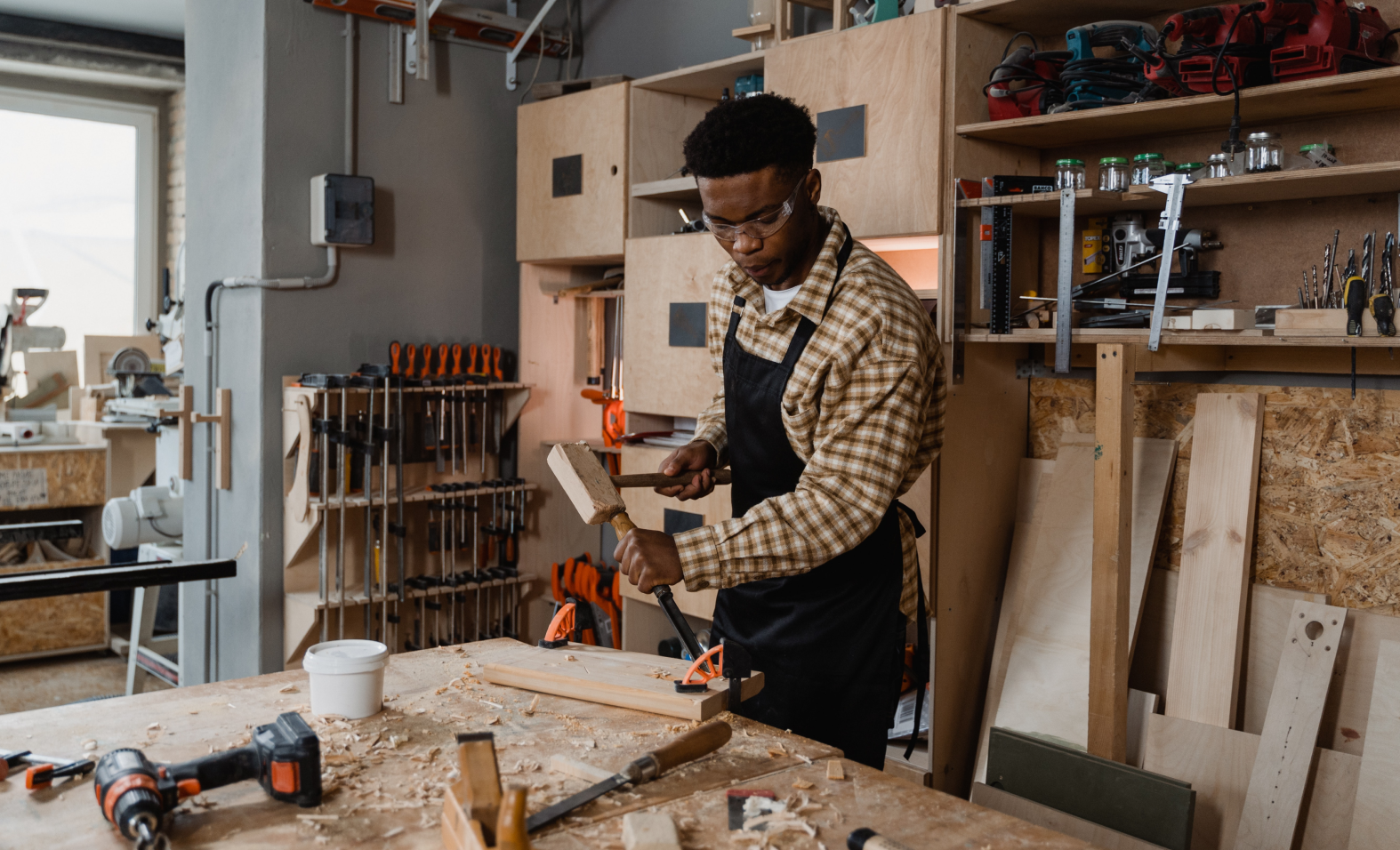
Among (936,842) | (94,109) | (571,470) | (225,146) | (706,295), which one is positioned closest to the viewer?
(936,842)

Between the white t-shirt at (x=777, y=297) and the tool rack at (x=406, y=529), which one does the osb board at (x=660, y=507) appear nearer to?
the tool rack at (x=406, y=529)

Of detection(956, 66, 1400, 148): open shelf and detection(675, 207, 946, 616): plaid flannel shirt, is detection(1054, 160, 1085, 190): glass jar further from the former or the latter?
detection(675, 207, 946, 616): plaid flannel shirt

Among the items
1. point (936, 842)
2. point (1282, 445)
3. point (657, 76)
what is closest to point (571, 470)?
point (936, 842)

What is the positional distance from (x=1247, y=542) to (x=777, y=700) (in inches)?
48.9

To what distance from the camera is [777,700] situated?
6.29 ft

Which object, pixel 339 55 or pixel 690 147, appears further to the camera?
pixel 339 55

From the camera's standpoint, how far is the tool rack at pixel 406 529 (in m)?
3.39

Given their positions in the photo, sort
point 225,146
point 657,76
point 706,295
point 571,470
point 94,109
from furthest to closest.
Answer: point 94,109, point 225,146, point 657,76, point 706,295, point 571,470

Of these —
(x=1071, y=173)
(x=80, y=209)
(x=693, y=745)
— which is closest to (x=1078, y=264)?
(x=1071, y=173)

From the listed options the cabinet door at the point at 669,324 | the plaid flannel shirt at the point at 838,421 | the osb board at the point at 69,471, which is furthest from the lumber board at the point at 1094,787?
the osb board at the point at 69,471

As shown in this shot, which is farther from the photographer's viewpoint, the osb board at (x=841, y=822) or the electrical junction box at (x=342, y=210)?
the electrical junction box at (x=342, y=210)

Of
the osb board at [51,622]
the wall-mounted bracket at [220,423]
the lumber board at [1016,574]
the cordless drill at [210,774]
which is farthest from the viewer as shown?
the osb board at [51,622]

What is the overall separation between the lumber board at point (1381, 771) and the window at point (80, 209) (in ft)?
21.7

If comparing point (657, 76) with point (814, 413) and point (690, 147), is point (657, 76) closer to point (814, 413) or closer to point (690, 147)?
Answer: point (690, 147)
